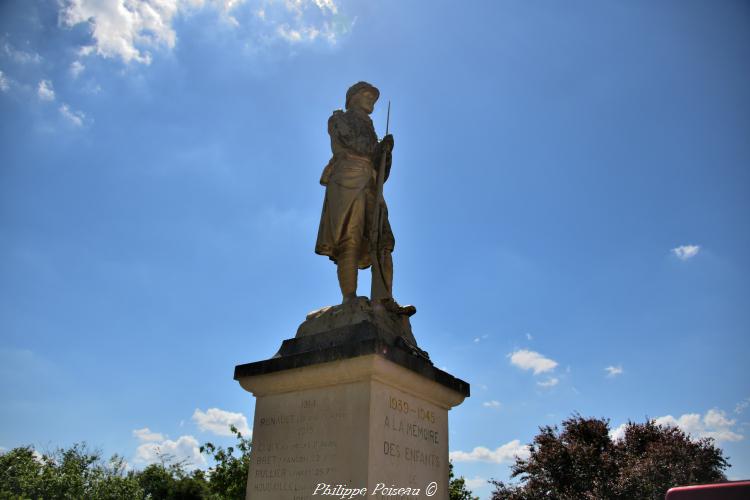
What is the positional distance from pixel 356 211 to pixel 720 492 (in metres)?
4.44

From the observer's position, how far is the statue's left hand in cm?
704

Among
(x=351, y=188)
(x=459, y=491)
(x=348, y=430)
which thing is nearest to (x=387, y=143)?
(x=351, y=188)

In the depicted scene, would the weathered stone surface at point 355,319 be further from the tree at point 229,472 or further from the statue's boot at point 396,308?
the tree at point 229,472

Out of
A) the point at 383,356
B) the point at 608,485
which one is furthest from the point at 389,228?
the point at 608,485

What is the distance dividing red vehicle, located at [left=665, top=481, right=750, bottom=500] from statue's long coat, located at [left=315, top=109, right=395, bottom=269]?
12.3 ft

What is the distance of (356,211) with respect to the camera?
6574mm

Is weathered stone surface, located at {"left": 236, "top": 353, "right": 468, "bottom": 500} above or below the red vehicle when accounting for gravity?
above

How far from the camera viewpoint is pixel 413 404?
215 inches

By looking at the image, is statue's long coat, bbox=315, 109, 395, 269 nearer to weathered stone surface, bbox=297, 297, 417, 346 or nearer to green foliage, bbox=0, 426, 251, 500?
weathered stone surface, bbox=297, 297, 417, 346

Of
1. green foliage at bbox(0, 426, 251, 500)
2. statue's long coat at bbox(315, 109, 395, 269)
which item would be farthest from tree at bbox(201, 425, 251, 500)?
statue's long coat at bbox(315, 109, 395, 269)

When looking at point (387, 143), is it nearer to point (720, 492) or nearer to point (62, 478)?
point (720, 492)

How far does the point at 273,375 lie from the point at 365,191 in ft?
7.86

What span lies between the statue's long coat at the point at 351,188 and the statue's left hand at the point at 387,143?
0.07 metres

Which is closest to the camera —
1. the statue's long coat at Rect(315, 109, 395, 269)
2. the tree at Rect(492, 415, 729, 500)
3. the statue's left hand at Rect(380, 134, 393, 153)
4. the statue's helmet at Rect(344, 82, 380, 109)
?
the statue's long coat at Rect(315, 109, 395, 269)
